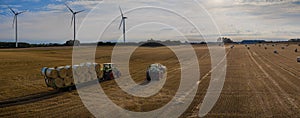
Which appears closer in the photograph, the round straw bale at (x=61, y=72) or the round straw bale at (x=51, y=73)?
the round straw bale at (x=51, y=73)

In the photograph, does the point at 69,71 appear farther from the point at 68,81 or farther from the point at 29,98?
the point at 29,98

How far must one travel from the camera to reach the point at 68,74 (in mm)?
19703

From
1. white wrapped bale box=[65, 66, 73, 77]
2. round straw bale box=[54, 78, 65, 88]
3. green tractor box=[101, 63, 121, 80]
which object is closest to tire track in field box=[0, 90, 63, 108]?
round straw bale box=[54, 78, 65, 88]

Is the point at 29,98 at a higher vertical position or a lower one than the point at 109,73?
lower

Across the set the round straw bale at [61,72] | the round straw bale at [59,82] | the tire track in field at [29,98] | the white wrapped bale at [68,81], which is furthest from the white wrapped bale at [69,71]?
the tire track in field at [29,98]

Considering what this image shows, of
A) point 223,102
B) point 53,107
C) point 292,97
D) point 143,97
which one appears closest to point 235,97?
point 223,102

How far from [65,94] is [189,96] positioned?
6.86 meters

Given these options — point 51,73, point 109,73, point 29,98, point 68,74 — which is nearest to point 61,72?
point 51,73

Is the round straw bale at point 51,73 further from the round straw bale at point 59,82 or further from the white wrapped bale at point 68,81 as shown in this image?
the white wrapped bale at point 68,81

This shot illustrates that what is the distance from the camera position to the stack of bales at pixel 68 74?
1886cm

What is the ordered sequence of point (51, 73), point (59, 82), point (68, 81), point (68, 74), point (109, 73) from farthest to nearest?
point (109, 73) → point (68, 74) → point (68, 81) → point (59, 82) → point (51, 73)

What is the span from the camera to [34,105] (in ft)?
48.7

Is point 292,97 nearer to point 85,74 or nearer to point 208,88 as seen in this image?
point 208,88

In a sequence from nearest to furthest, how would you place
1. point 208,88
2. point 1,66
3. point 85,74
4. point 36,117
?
point 36,117, point 208,88, point 85,74, point 1,66
